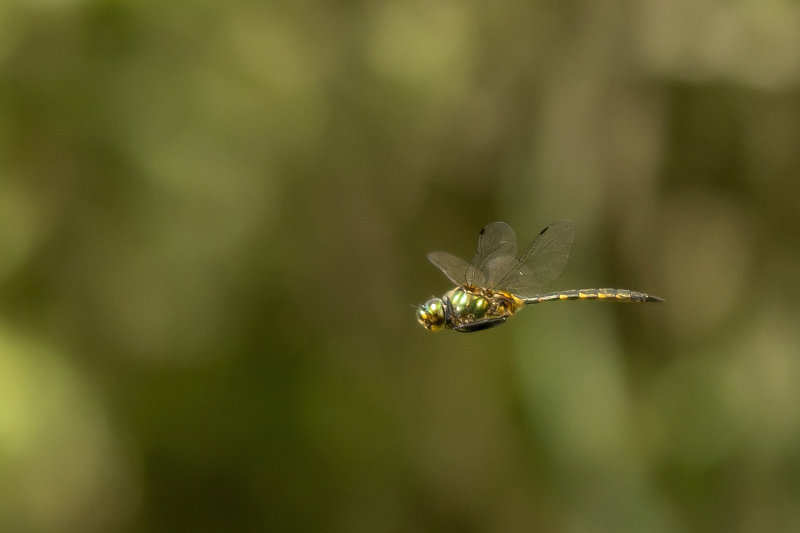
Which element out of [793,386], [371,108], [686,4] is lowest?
[793,386]

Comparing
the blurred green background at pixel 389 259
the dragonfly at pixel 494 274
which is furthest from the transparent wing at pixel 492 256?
the blurred green background at pixel 389 259

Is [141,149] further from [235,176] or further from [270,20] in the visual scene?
[270,20]

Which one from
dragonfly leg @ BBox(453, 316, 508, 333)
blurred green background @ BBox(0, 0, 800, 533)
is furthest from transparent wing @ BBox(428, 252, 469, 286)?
blurred green background @ BBox(0, 0, 800, 533)

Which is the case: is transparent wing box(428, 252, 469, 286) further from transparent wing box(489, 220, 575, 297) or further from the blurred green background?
the blurred green background

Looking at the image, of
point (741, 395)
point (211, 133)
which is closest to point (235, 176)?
point (211, 133)

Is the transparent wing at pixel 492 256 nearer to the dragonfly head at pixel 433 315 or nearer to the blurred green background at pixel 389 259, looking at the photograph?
the dragonfly head at pixel 433 315

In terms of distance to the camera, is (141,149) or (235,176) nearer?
(141,149)

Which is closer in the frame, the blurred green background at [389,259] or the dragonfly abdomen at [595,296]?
the dragonfly abdomen at [595,296]
